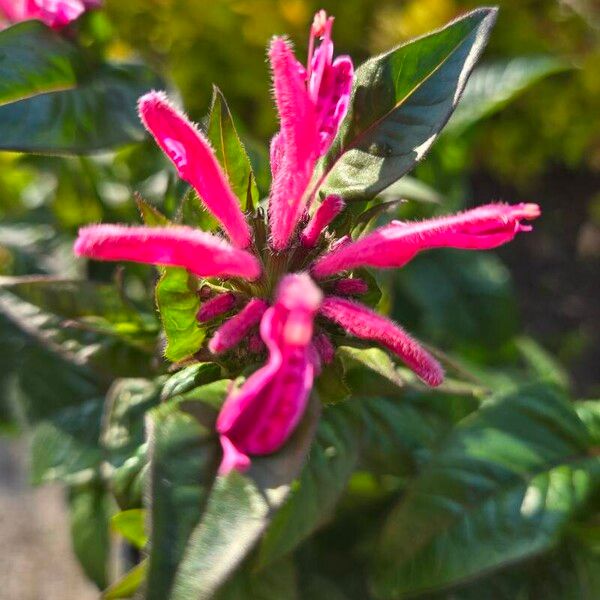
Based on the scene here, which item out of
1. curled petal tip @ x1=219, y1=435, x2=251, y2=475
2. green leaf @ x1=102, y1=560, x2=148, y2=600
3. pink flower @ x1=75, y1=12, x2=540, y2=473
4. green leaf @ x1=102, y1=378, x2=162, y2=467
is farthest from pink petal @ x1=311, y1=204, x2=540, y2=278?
green leaf @ x1=102, y1=560, x2=148, y2=600

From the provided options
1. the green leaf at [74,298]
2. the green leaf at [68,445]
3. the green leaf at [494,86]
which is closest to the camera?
the green leaf at [74,298]

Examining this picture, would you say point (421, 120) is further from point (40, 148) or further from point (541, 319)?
point (541, 319)

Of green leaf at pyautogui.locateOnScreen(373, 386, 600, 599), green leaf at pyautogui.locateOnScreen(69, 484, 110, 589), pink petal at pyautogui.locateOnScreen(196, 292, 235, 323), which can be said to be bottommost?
green leaf at pyautogui.locateOnScreen(69, 484, 110, 589)

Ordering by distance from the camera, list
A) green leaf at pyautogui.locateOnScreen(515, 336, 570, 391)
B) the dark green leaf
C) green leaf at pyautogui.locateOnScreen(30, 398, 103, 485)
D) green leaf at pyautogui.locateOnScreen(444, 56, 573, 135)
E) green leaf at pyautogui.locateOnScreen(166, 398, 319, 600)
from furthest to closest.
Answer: green leaf at pyautogui.locateOnScreen(515, 336, 570, 391), green leaf at pyautogui.locateOnScreen(444, 56, 573, 135), green leaf at pyautogui.locateOnScreen(30, 398, 103, 485), the dark green leaf, green leaf at pyautogui.locateOnScreen(166, 398, 319, 600)

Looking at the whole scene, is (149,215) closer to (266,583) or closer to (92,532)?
(266,583)

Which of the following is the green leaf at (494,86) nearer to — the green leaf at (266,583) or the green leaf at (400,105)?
the green leaf at (400,105)

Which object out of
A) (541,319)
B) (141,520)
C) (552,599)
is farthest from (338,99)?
(541,319)

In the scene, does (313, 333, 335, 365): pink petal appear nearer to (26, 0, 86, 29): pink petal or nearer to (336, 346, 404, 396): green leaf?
(336, 346, 404, 396): green leaf

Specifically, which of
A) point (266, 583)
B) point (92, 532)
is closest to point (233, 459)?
point (266, 583)

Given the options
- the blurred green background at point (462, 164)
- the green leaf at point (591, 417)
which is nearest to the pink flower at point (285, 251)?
the green leaf at point (591, 417)
